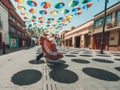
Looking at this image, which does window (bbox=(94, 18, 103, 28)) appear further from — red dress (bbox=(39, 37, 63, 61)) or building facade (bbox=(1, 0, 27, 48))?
building facade (bbox=(1, 0, 27, 48))

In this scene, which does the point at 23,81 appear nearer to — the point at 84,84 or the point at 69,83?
the point at 69,83

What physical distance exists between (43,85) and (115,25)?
1624 centimetres

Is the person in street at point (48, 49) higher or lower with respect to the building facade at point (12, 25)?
lower

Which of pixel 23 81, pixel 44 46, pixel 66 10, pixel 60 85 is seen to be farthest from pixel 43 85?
pixel 66 10

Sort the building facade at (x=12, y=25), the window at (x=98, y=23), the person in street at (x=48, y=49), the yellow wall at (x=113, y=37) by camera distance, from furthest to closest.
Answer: the building facade at (x=12, y=25) < the window at (x=98, y=23) < the yellow wall at (x=113, y=37) < the person in street at (x=48, y=49)

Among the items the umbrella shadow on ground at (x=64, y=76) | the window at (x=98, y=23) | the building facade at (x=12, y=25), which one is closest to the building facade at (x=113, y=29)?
the window at (x=98, y=23)

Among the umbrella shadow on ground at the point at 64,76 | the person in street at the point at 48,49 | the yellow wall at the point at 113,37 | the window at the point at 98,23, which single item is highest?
the window at the point at 98,23

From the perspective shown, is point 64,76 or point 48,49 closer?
point 64,76

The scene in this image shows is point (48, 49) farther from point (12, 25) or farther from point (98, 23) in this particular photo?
point (12, 25)

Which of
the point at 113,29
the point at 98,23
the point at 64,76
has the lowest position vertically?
the point at 64,76

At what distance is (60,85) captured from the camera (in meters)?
3.02

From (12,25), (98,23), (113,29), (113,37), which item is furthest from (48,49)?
(12,25)

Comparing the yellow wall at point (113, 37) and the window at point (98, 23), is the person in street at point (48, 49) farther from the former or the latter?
the window at point (98, 23)

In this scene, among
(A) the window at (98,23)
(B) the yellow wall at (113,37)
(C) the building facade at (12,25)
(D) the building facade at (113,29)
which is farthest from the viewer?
(C) the building facade at (12,25)
